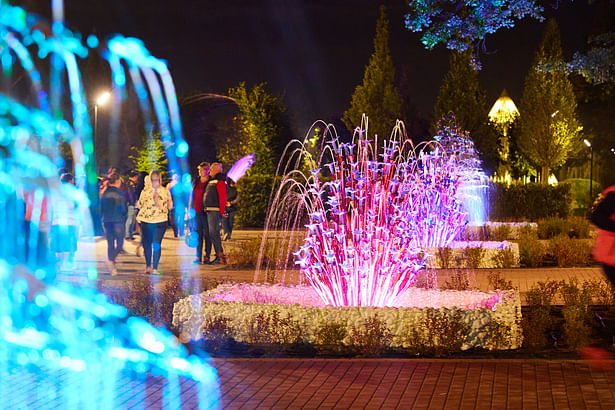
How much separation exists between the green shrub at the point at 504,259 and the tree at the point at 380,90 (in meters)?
33.2

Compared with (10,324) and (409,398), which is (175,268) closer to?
(10,324)

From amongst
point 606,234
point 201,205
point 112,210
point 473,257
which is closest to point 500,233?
point 473,257

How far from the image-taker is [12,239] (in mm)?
14766

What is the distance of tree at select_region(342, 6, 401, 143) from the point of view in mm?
48938

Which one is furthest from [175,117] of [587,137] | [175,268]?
[175,268]

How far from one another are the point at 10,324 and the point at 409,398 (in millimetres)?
4964

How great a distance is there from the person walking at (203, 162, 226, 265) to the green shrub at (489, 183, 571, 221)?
808 inches

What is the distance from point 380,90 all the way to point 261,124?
18486 millimetres

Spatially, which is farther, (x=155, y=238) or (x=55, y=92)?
(x=55, y=92)

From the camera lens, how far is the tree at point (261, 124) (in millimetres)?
32188

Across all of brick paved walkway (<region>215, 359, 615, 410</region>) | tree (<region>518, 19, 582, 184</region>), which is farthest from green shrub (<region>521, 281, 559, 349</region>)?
tree (<region>518, 19, 582, 184</region>)

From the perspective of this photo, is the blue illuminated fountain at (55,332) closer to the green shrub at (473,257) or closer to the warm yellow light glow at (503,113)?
the green shrub at (473,257)

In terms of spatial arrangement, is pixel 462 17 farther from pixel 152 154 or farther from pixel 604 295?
pixel 152 154

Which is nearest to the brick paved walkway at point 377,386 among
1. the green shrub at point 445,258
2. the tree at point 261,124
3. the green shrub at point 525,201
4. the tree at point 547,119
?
the green shrub at point 445,258
